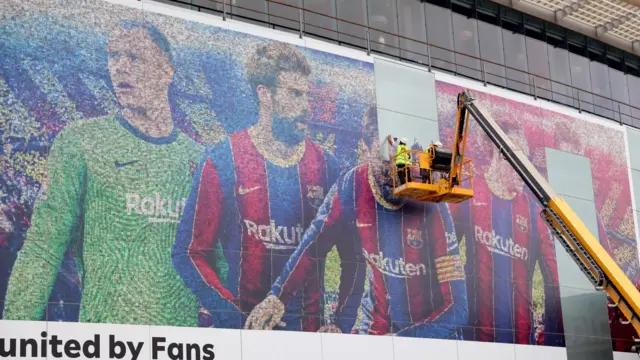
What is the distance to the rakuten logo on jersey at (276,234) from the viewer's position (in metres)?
32.8

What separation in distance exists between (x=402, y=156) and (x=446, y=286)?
4.94 metres

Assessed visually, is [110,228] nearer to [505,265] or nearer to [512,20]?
[505,265]

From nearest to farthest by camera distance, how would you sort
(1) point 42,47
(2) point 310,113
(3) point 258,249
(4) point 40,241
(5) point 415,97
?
(4) point 40,241 → (1) point 42,47 → (3) point 258,249 → (2) point 310,113 → (5) point 415,97

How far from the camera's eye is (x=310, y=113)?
35594 millimetres

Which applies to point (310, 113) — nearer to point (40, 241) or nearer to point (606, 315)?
point (40, 241)

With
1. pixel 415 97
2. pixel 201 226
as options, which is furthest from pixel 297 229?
pixel 415 97

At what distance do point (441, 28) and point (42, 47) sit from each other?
728 inches

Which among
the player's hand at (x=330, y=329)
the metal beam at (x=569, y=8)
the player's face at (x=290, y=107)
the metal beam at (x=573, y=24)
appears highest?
the metal beam at (x=569, y=8)

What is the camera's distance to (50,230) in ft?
95.2

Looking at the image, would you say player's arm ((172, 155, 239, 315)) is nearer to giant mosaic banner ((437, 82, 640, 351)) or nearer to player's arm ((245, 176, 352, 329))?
player's arm ((245, 176, 352, 329))

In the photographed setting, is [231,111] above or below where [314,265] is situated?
above

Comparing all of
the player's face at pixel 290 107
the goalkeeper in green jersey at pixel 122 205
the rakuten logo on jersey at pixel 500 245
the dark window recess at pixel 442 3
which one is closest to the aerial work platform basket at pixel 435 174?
the rakuten logo on jersey at pixel 500 245

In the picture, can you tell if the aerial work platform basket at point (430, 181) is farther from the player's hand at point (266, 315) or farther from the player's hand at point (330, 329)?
the player's hand at point (266, 315)

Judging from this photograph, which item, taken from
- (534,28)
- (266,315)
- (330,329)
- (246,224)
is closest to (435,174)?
(330,329)
